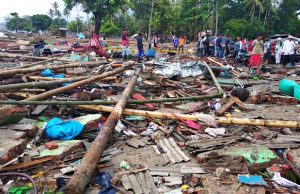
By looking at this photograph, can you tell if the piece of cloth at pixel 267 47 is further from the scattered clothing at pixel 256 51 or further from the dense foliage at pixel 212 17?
the dense foliage at pixel 212 17

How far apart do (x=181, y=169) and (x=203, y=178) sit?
0.42m

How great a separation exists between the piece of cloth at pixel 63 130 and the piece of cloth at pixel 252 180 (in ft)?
9.57

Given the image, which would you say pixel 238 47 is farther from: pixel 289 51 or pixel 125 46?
pixel 125 46

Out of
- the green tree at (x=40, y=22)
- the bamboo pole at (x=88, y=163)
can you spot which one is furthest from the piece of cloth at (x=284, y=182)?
the green tree at (x=40, y=22)

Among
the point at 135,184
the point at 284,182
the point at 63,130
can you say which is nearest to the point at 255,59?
the point at 284,182

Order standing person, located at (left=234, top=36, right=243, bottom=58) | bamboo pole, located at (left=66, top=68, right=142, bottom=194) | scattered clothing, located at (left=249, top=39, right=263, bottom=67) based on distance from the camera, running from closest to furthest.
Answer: bamboo pole, located at (left=66, top=68, right=142, bottom=194)
scattered clothing, located at (left=249, top=39, right=263, bottom=67)
standing person, located at (left=234, top=36, right=243, bottom=58)

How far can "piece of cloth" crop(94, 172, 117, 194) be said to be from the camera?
4008 mm

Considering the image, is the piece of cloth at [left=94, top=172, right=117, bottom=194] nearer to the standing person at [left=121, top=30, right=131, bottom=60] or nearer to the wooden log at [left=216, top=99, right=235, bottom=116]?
the wooden log at [left=216, top=99, right=235, bottom=116]

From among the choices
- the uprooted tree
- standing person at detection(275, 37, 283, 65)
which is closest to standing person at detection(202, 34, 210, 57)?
standing person at detection(275, 37, 283, 65)

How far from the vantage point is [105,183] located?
416 cm

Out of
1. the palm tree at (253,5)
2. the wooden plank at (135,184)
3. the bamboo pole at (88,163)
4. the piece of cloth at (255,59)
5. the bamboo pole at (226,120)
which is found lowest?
the wooden plank at (135,184)

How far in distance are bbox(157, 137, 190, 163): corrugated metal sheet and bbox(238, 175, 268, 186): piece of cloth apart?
1.01 m

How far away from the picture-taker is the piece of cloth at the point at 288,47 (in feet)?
51.8

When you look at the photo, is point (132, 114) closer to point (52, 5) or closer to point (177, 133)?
point (177, 133)
